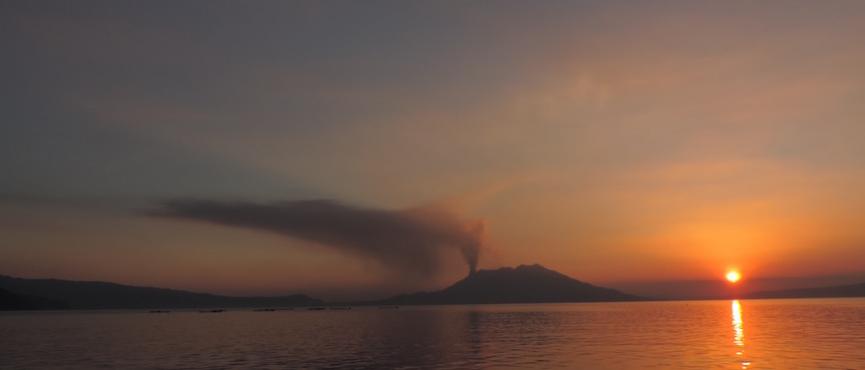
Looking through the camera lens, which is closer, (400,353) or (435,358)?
(435,358)

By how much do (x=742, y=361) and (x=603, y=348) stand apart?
53.5 feet

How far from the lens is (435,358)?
58219mm

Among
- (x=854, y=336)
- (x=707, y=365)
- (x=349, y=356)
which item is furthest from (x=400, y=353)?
(x=854, y=336)

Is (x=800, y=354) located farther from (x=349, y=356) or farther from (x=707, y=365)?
(x=349, y=356)

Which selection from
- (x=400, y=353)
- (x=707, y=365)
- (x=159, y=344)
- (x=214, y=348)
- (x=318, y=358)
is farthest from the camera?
(x=159, y=344)

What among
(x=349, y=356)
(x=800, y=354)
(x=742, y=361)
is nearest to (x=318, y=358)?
(x=349, y=356)

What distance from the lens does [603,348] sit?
217ft

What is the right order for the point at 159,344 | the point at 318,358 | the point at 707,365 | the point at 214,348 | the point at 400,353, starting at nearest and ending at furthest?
1. the point at 707,365
2. the point at 318,358
3. the point at 400,353
4. the point at 214,348
5. the point at 159,344

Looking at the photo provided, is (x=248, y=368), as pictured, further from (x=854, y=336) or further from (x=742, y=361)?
(x=854, y=336)

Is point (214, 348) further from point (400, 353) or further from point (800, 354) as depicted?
point (800, 354)

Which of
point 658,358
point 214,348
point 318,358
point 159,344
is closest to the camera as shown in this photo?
point 658,358

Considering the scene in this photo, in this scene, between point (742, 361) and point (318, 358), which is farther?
point (318, 358)

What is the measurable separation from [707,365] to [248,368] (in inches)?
1427

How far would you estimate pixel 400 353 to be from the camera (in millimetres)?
64375
